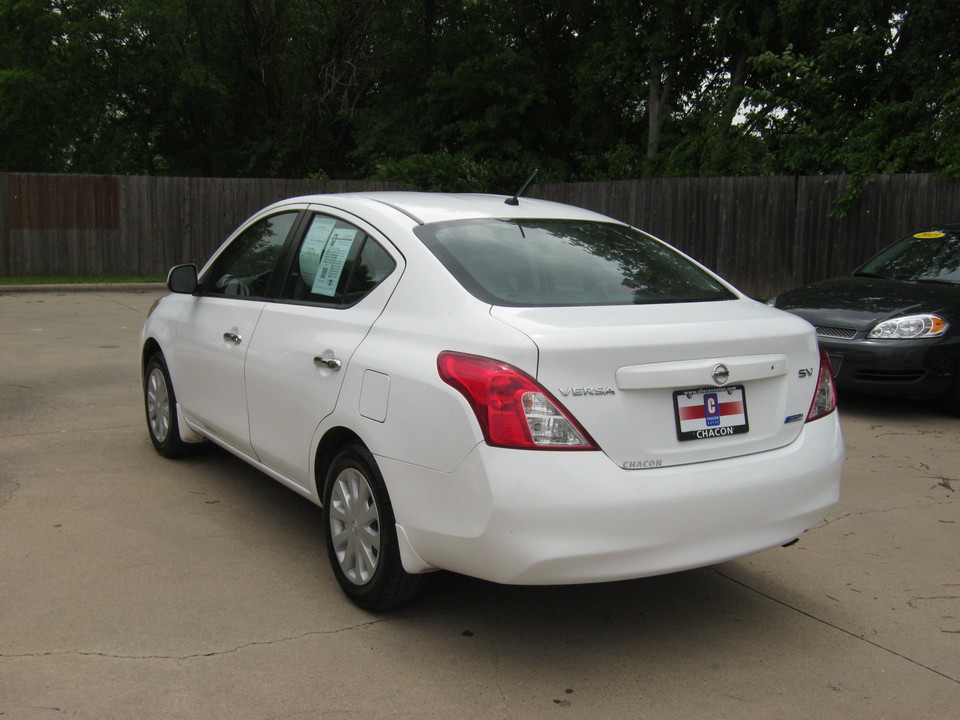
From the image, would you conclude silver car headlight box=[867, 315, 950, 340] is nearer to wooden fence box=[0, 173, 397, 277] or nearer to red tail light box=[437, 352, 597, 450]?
red tail light box=[437, 352, 597, 450]

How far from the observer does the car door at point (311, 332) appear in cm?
390

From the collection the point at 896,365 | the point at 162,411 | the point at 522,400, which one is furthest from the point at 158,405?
the point at 896,365

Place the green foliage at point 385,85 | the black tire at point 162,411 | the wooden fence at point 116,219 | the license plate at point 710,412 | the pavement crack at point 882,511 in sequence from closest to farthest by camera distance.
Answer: the license plate at point 710,412 → the pavement crack at point 882,511 → the black tire at point 162,411 → the wooden fence at point 116,219 → the green foliage at point 385,85

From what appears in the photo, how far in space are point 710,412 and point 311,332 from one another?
1.72m

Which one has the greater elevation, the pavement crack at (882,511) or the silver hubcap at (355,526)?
the silver hubcap at (355,526)

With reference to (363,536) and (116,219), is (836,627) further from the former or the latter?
(116,219)

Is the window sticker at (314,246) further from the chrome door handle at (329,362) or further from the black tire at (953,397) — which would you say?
the black tire at (953,397)

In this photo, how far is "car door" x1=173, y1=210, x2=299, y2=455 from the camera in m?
4.73

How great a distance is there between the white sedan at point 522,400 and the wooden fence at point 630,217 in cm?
1122

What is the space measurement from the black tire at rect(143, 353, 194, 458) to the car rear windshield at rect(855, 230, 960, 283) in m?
6.22

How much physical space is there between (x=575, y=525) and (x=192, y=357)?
2.94 metres

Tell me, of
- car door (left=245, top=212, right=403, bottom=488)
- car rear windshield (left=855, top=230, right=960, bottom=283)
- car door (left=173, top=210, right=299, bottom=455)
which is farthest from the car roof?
car rear windshield (left=855, top=230, right=960, bottom=283)

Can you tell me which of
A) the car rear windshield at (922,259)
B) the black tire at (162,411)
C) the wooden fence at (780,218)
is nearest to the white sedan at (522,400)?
the black tire at (162,411)

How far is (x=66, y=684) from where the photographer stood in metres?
3.19
